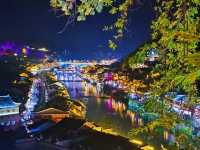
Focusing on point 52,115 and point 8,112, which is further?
point 8,112

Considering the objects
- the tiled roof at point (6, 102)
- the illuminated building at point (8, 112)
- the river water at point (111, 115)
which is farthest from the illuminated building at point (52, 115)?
the river water at point (111, 115)

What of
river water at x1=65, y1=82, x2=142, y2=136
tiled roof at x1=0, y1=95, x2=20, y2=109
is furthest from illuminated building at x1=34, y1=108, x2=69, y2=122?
river water at x1=65, y1=82, x2=142, y2=136

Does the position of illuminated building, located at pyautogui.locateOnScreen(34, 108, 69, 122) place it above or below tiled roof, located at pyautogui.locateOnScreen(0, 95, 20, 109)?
below

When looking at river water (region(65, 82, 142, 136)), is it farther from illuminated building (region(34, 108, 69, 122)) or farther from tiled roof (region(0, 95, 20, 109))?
tiled roof (region(0, 95, 20, 109))

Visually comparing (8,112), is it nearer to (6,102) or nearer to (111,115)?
(6,102)

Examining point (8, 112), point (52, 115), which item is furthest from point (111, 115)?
point (8, 112)

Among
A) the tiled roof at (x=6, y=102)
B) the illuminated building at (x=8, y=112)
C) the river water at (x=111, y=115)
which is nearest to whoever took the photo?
the illuminated building at (x=8, y=112)

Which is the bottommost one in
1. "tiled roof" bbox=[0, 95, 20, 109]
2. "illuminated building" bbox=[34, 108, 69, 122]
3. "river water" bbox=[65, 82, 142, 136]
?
"river water" bbox=[65, 82, 142, 136]

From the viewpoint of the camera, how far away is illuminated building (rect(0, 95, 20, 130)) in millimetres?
21828

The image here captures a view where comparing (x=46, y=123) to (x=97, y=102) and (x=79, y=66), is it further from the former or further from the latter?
(x=79, y=66)

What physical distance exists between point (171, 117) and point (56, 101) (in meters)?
28.3

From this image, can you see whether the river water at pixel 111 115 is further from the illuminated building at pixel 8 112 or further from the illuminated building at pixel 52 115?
the illuminated building at pixel 8 112

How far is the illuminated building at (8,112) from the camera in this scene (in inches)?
859

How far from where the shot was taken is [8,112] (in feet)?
80.2
